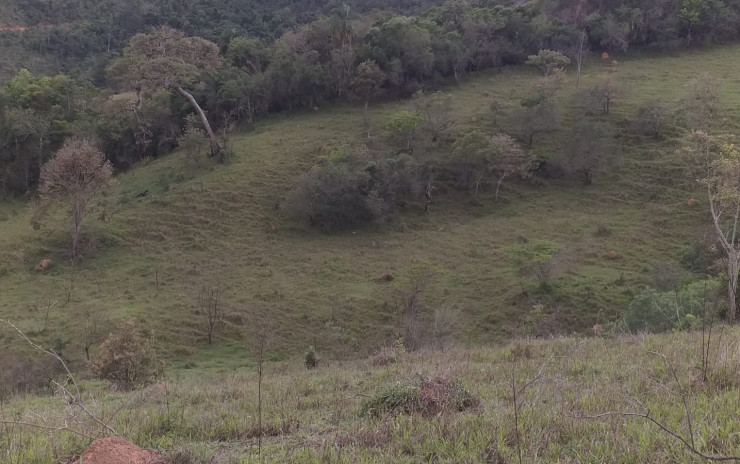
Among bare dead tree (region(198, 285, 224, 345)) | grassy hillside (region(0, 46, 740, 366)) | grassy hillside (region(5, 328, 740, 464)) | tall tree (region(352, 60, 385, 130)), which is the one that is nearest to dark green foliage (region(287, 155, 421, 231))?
grassy hillside (region(0, 46, 740, 366))

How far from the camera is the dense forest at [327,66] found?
4012 cm

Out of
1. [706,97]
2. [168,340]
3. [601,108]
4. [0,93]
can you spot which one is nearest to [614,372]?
[168,340]

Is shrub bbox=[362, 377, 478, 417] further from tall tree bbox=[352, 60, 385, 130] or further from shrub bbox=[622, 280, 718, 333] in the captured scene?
tall tree bbox=[352, 60, 385, 130]

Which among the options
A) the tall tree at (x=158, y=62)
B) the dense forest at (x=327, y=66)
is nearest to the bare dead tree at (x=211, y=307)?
the tall tree at (x=158, y=62)

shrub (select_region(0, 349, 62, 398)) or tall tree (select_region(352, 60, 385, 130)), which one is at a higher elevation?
tall tree (select_region(352, 60, 385, 130))

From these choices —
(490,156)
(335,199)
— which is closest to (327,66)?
(335,199)

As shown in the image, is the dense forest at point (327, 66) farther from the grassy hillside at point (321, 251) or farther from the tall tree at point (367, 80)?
the grassy hillside at point (321, 251)

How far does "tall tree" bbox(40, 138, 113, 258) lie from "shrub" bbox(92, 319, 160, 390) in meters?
16.0

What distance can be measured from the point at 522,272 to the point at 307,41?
113 feet

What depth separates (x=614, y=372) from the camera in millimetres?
5539

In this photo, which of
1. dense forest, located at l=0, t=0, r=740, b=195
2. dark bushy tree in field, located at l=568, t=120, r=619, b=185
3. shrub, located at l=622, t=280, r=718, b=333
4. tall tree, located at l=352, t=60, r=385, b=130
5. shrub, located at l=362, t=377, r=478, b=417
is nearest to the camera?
shrub, located at l=362, t=377, r=478, b=417

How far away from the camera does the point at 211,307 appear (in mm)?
23812

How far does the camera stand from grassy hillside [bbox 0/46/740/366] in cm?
2322

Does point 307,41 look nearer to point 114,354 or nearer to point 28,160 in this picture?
point 28,160
